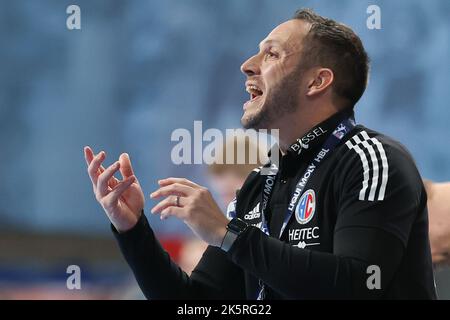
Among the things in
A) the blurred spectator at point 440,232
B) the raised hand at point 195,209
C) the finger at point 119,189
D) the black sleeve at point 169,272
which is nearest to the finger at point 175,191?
the raised hand at point 195,209

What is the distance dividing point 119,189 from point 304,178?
0.49 m

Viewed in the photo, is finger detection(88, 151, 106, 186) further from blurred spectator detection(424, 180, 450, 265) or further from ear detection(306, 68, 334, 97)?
blurred spectator detection(424, 180, 450, 265)

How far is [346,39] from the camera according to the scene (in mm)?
1969

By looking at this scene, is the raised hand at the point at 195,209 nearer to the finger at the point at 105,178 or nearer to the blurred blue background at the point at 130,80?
the finger at the point at 105,178

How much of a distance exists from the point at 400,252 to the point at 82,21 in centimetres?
391

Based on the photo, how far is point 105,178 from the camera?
5.59 feet

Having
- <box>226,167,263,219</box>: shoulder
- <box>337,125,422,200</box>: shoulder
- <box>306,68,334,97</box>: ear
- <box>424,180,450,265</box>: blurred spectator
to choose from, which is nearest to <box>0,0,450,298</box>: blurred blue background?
<box>424,180,450,265</box>: blurred spectator

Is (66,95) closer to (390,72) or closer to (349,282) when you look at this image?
(390,72)

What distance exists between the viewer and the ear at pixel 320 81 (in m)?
1.97

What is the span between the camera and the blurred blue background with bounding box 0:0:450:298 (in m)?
4.45

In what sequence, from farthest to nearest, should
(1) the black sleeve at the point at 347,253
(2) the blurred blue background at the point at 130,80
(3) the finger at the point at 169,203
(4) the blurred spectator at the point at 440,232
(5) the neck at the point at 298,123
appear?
(2) the blurred blue background at the point at 130,80 < (4) the blurred spectator at the point at 440,232 < (5) the neck at the point at 298,123 < (3) the finger at the point at 169,203 < (1) the black sleeve at the point at 347,253

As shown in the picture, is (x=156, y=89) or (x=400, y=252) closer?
(x=400, y=252)

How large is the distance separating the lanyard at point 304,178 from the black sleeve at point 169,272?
240 mm
